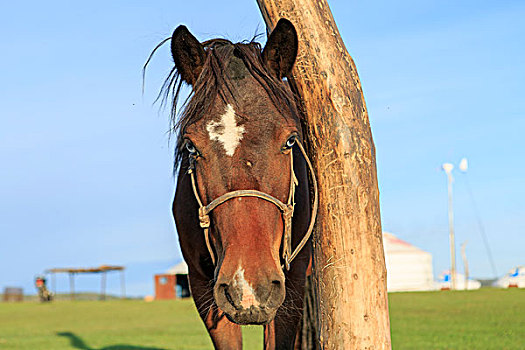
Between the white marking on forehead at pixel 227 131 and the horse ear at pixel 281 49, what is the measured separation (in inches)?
23.4

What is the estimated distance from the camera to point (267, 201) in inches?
137

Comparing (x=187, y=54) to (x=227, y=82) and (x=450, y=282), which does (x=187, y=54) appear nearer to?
(x=227, y=82)

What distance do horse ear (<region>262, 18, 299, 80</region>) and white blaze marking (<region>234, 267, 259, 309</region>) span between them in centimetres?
152

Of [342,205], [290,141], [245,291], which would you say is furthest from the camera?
[342,205]

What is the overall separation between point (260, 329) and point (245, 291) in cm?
1570

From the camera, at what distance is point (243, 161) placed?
3.49 m

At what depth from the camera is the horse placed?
3.21 meters

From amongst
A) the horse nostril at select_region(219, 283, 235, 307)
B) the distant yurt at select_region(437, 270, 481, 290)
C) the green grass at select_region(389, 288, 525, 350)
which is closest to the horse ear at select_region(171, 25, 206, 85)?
the horse nostril at select_region(219, 283, 235, 307)

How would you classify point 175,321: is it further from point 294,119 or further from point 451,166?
point 451,166

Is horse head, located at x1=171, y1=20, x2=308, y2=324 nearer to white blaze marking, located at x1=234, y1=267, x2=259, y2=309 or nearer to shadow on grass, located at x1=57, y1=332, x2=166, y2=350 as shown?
white blaze marking, located at x1=234, y1=267, x2=259, y2=309

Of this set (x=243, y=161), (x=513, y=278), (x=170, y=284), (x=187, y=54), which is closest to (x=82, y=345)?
(x=187, y=54)

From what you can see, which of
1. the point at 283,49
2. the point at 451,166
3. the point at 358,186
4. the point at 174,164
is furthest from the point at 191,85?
the point at 451,166

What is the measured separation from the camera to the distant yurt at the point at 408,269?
165ft

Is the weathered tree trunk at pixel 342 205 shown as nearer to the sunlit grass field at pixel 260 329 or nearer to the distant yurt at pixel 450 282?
the sunlit grass field at pixel 260 329
